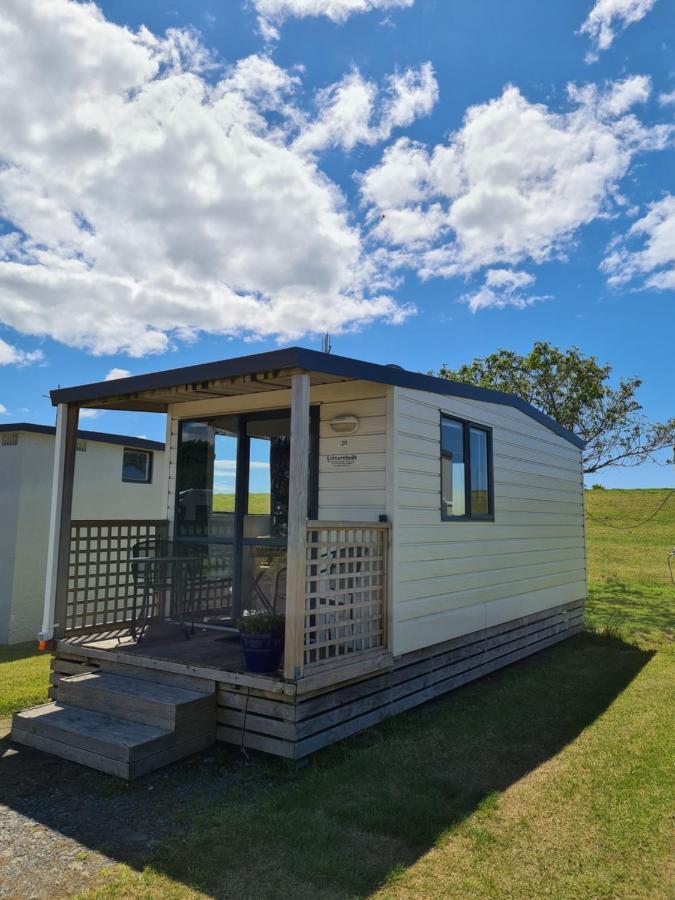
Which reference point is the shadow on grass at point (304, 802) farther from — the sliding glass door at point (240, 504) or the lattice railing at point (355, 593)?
the sliding glass door at point (240, 504)

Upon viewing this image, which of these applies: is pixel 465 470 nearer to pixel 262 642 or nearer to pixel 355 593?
pixel 355 593

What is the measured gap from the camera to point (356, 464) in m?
5.09

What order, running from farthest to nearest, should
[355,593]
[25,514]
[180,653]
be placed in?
[25,514]
[180,653]
[355,593]

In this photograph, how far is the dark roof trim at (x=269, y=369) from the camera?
3844 mm

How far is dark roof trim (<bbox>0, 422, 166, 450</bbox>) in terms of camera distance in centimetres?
860

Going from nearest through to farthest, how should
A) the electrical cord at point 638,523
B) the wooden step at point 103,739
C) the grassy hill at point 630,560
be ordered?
the wooden step at point 103,739 < the grassy hill at point 630,560 < the electrical cord at point 638,523

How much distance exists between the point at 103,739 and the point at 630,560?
1788cm

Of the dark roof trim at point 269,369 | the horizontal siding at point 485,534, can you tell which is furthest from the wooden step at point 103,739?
the dark roof trim at point 269,369

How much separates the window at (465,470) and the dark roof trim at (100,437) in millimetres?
5020

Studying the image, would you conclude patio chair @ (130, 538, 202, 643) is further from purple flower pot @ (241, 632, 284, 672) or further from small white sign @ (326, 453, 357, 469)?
purple flower pot @ (241, 632, 284, 672)

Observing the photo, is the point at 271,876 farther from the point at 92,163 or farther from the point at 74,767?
the point at 92,163

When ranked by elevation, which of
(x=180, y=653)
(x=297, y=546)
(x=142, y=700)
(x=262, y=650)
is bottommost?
(x=142, y=700)

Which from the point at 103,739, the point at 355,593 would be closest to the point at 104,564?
the point at 103,739

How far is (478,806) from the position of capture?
10.4ft
